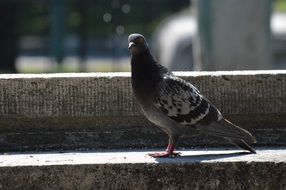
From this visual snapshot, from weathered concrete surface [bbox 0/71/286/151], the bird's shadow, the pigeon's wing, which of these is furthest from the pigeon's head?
the bird's shadow

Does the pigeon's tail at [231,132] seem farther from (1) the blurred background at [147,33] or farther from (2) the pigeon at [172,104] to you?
(1) the blurred background at [147,33]

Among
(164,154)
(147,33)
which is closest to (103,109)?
(164,154)

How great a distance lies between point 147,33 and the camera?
2014 centimetres

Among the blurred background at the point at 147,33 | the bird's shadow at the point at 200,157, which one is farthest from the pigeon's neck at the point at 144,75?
the blurred background at the point at 147,33

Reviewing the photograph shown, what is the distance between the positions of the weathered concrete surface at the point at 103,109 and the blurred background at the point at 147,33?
4027 mm

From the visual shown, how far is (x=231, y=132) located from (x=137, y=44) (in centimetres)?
82

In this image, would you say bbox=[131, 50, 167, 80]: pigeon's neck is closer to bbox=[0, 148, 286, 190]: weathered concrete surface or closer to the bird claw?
the bird claw

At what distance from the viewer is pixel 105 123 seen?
6.50m

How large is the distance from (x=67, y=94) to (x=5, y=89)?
1.36 feet

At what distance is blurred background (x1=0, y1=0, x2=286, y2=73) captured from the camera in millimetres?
10633

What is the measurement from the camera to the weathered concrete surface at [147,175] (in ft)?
17.9

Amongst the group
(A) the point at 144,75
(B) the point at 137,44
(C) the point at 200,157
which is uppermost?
(B) the point at 137,44

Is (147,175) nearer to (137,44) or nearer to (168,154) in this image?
(168,154)

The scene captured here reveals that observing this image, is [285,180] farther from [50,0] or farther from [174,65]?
[50,0]
